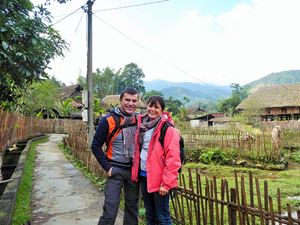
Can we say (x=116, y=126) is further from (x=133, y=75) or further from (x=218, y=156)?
(x=133, y=75)

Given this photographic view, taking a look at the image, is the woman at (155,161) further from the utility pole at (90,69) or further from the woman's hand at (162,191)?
the utility pole at (90,69)

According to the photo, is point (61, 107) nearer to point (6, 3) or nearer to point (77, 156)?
point (77, 156)

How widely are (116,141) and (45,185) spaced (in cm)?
447

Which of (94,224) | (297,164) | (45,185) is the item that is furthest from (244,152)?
(94,224)

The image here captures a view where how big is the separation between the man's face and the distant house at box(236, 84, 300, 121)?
32.3 metres

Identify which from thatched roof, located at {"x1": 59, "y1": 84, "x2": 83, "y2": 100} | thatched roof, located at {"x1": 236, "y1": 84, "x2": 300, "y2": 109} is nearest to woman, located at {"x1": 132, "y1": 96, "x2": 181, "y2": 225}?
thatched roof, located at {"x1": 236, "y1": 84, "x2": 300, "y2": 109}

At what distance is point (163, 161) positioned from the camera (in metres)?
2.93

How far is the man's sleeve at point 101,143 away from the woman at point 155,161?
313mm

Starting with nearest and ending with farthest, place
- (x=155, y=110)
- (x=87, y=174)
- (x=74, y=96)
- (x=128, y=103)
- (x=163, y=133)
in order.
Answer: (x=163, y=133) < (x=155, y=110) < (x=128, y=103) < (x=87, y=174) < (x=74, y=96)

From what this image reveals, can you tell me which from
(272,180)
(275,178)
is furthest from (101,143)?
(275,178)

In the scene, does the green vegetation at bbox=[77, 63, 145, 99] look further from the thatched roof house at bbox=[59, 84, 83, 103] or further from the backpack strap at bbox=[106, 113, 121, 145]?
the backpack strap at bbox=[106, 113, 121, 145]

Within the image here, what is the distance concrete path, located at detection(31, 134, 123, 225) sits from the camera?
454cm

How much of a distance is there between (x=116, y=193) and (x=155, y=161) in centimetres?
59

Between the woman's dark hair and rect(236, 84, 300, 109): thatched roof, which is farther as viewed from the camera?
rect(236, 84, 300, 109): thatched roof
